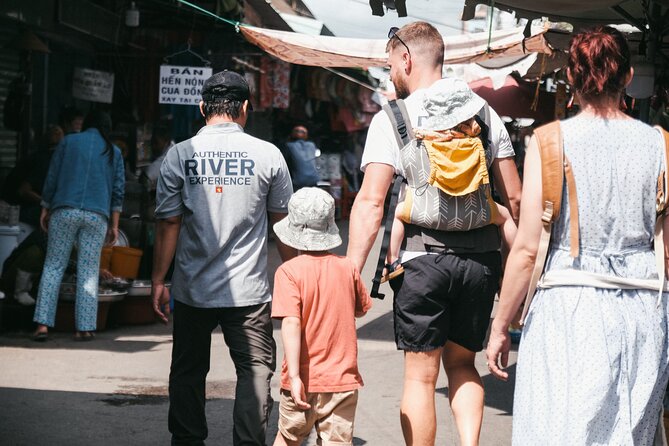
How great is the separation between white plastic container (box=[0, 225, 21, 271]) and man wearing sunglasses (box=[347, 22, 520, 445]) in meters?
6.03

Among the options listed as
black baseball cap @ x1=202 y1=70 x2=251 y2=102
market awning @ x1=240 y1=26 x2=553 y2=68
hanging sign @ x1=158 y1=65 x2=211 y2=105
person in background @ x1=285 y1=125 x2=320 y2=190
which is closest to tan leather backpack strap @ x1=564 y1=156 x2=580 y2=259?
black baseball cap @ x1=202 y1=70 x2=251 y2=102

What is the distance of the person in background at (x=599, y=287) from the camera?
3779 mm

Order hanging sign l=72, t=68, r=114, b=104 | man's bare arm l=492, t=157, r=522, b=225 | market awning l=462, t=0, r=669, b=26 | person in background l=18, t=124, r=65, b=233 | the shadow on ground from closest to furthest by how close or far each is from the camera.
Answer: man's bare arm l=492, t=157, r=522, b=225 → the shadow on ground → market awning l=462, t=0, r=669, b=26 → person in background l=18, t=124, r=65, b=233 → hanging sign l=72, t=68, r=114, b=104

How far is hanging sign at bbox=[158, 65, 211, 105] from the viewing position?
38.5 ft

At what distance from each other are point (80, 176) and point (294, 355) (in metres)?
4.91

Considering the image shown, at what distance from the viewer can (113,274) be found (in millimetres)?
10234

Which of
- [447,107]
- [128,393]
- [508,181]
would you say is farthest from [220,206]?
[128,393]

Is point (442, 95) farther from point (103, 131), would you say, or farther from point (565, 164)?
point (103, 131)

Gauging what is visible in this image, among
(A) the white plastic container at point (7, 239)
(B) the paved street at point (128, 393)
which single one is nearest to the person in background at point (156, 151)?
(A) the white plastic container at point (7, 239)

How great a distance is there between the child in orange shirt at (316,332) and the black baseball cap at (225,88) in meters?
0.88

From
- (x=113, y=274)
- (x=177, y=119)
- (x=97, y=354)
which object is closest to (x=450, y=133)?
(x=97, y=354)

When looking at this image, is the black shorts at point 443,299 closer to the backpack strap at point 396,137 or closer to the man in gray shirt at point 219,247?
the backpack strap at point 396,137

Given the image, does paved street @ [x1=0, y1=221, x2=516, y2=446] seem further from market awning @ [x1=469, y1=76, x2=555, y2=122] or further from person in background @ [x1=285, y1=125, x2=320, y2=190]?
person in background @ [x1=285, y1=125, x2=320, y2=190]

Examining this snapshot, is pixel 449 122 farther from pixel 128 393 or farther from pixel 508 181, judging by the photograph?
pixel 128 393
